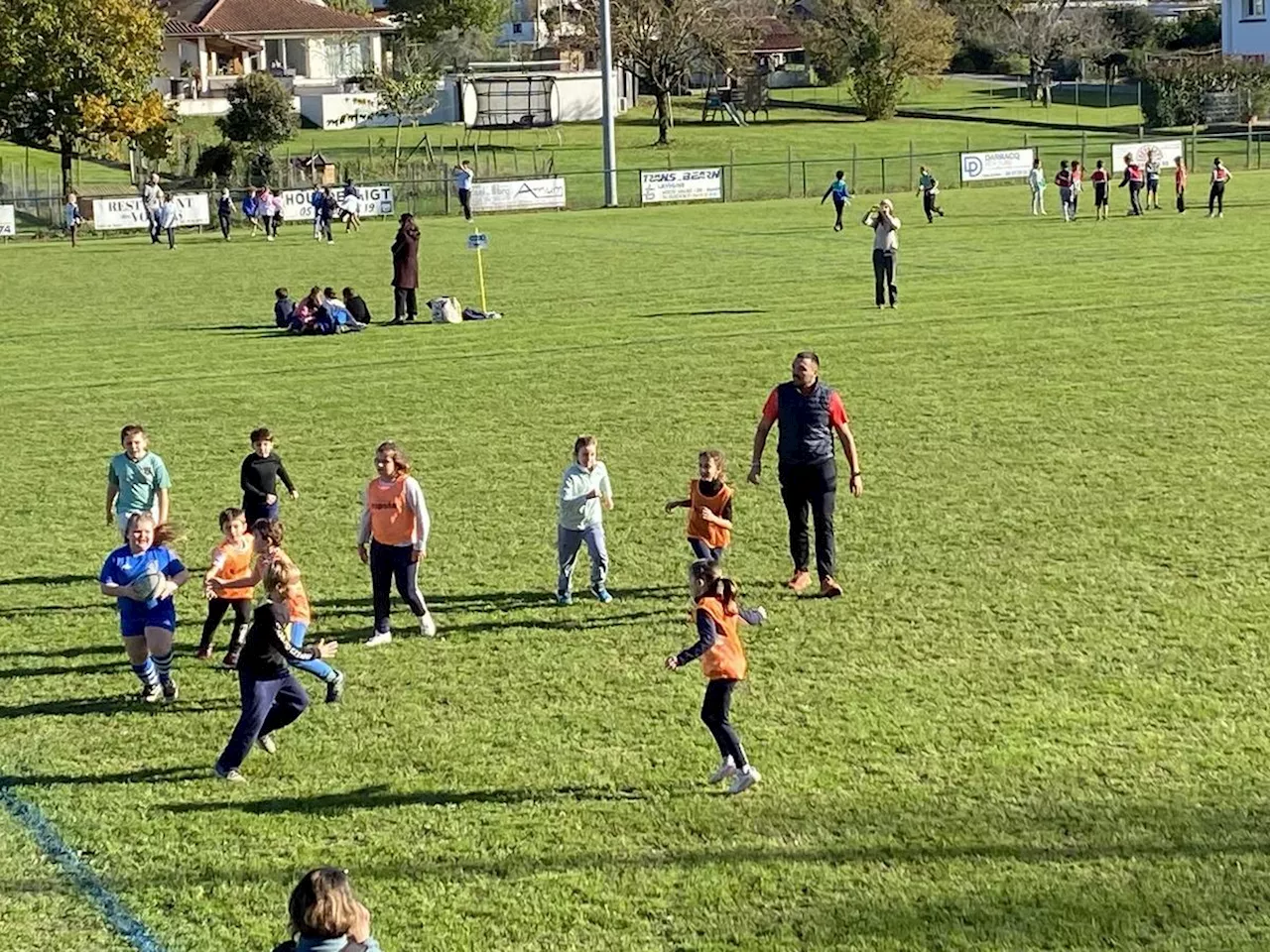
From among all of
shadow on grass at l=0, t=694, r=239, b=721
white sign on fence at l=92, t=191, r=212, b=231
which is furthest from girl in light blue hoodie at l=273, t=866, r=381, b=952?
white sign on fence at l=92, t=191, r=212, b=231

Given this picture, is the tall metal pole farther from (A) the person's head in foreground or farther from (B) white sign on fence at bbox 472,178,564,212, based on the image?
(A) the person's head in foreground

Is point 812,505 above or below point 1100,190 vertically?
below

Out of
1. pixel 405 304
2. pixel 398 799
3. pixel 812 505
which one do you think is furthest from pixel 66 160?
pixel 398 799

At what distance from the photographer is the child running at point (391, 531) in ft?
39.3

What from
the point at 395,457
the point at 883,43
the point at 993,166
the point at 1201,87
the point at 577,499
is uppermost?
the point at 883,43

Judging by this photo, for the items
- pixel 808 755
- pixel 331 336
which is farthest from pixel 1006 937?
pixel 331 336

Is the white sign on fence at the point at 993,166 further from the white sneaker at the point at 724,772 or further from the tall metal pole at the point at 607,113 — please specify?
the white sneaker at the point at 724,772

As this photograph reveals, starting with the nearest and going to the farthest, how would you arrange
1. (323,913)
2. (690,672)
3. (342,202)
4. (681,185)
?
(323,913) → (690,672) → (342,202) → (681,185)

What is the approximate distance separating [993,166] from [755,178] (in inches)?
361

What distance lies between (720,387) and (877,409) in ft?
8.04

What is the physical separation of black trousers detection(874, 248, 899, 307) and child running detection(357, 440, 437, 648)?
703 inches

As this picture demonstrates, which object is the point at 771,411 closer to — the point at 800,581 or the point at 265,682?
the point at 800,581

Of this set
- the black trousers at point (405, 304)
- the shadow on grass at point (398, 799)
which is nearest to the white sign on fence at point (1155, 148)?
the black trousers at point (405, 304)

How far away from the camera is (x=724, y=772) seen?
30.6 ft
